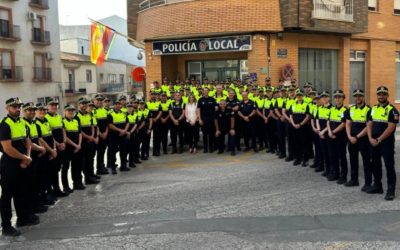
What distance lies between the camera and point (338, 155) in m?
9.59

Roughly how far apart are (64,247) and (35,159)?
7.25 feet

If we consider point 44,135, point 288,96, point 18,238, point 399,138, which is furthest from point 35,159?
point 399,138

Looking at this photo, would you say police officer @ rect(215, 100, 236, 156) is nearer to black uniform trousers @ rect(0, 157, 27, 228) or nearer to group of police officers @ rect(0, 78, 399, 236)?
group of police officers @ rect(0, 78, 399, 236)

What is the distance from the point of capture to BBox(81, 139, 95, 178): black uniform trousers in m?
9.80

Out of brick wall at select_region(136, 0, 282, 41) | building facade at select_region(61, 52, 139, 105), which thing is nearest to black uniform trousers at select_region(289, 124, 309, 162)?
brick wall at select_region(136, 0, 282, 41)

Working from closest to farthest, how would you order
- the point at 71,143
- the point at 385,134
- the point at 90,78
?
the point at 385,134 → the point at 71,143 → the point at 90,78

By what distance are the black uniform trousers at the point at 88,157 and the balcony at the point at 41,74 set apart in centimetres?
3301

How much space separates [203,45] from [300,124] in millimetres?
8072

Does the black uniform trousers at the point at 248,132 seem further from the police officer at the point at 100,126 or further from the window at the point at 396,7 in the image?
the window at the point at 396,7

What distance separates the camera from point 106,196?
344 inches

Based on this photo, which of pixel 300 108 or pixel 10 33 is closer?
pixel 300 108

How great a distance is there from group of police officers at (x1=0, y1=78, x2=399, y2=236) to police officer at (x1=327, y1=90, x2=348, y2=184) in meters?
0.02

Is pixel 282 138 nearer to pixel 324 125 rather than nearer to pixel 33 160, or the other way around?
pixel 324 125

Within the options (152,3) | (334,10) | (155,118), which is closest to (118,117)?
(155,118)
